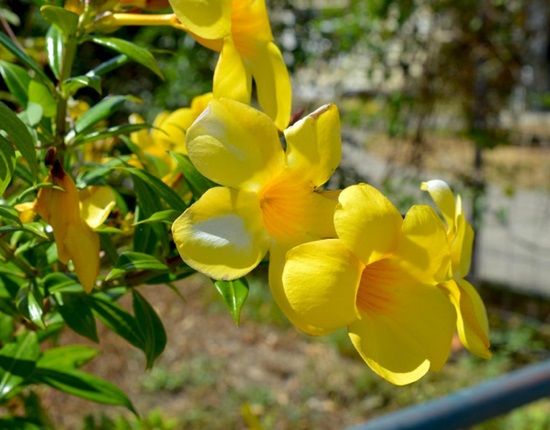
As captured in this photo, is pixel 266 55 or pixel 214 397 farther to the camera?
pixel 214 397

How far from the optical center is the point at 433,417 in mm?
1175

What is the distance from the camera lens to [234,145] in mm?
449

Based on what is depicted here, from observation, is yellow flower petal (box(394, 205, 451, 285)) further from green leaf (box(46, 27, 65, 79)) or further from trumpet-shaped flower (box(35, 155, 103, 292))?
green leaf (box(46, 27, 65, 79))

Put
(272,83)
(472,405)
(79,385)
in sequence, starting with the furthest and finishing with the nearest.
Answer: (472,405), (79,385), (272,83)

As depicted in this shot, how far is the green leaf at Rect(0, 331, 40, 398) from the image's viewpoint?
656 mm

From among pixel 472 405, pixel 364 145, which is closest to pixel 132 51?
pixel 472 405

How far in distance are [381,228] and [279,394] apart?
2798 millimetres

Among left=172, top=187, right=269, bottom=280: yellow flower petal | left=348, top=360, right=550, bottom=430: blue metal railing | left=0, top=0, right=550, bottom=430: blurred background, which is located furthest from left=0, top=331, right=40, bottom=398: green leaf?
left=0, top=0, right=550, bottom=430: blurred background

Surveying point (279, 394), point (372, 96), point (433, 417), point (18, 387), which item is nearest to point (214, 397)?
point (279, 394)

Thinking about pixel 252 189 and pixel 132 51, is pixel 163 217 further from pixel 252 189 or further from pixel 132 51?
pixel 132 51

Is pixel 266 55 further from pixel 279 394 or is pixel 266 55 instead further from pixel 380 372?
pixel 279 394

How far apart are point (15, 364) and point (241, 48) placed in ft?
1.12

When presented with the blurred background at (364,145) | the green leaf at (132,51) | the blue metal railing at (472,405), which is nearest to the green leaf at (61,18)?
the green leaf at (132,51)

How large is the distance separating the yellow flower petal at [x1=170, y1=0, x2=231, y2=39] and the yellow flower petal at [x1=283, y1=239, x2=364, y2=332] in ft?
0.51
